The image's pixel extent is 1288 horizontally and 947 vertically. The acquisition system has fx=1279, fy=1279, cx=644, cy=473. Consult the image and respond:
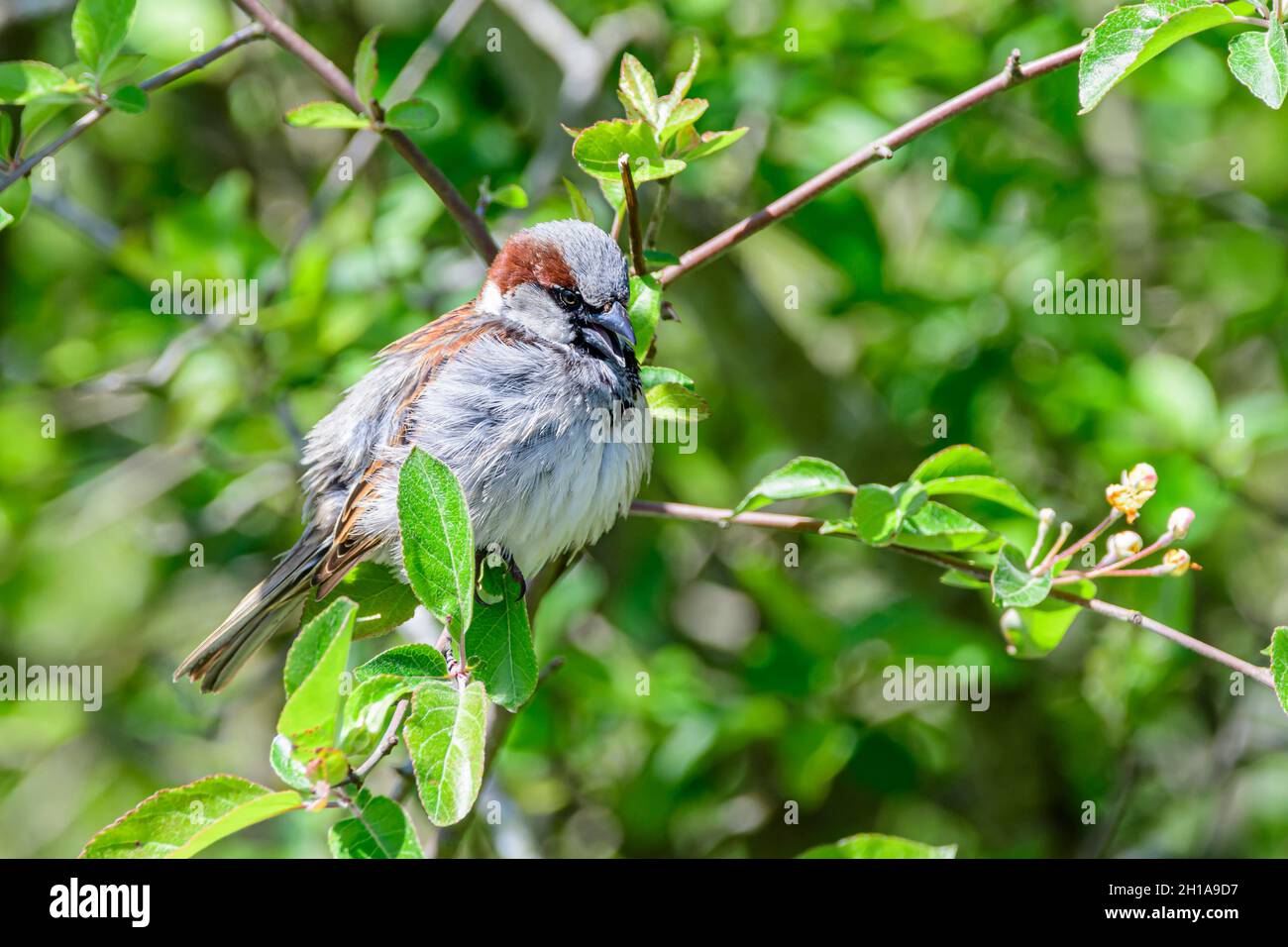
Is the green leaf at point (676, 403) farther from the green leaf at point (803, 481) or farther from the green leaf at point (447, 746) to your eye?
the green leaf at point (447, 746)

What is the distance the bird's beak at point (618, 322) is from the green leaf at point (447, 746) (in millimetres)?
974

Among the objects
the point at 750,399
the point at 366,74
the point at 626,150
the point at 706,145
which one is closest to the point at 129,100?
the point at 366,74

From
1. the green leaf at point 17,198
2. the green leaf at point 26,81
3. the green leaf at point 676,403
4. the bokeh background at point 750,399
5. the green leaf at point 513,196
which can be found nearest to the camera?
the green leaf at point 26,81

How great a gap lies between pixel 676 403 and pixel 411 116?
2.27ft

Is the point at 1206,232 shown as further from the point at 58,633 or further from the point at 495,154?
the point at 58,633

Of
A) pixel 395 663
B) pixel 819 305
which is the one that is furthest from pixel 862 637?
pixel 395 663

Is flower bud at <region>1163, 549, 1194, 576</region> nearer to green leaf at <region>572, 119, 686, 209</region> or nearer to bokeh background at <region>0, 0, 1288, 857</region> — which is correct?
green leaf at <region>572, 119, 686, 209</region>

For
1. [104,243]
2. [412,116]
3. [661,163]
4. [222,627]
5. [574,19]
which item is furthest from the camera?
[574,19]

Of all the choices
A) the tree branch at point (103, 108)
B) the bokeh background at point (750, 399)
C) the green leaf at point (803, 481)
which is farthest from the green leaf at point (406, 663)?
the bokeh background at point (750, 399)

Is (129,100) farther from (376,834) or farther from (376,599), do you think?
(376,834)

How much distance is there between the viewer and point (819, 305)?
3.98 m

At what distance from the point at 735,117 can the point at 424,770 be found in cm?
246

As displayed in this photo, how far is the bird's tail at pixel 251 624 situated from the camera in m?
2.91

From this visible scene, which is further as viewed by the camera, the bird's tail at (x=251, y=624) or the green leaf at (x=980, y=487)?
the bird's tail at (x=251, y=624)
